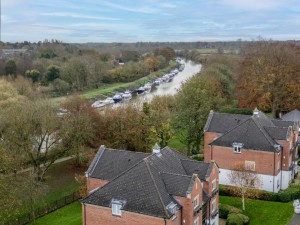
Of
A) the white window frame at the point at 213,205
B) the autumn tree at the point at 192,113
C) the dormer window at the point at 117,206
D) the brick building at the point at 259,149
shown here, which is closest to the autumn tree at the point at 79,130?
the autumn tree at the point at 192,113

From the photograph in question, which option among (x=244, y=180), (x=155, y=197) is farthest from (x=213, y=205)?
(x=155, y=197)

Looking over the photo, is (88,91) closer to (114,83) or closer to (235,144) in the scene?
(114,83)

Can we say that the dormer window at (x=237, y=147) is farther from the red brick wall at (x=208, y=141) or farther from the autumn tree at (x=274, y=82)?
the autumn tree at (x=274, y=82)

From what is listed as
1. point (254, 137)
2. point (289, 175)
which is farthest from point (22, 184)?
point (289, 175)

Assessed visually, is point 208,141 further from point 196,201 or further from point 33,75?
point 33,75

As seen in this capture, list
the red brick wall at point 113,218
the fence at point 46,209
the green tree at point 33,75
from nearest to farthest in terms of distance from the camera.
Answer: the red brick wall at point 113,218, the fence at point 46,209, the green tree at point 33,75

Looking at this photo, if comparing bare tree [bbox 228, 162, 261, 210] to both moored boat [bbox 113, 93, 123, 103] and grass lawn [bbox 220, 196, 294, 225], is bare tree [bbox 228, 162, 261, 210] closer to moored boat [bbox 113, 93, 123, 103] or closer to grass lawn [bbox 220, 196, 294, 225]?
grass lawn [bbox 220, 196, 294, 225]

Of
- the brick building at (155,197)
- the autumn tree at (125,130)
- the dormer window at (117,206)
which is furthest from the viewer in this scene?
the autumn tree at (125,130)
